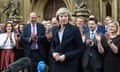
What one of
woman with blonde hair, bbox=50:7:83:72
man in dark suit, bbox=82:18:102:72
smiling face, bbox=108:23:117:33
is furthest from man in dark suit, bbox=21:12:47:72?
woman with blonde hair, bbox=50:7:83:72

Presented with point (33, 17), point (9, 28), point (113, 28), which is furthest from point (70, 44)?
point (9, 28)

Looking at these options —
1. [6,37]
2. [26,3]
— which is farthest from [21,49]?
[26,3]

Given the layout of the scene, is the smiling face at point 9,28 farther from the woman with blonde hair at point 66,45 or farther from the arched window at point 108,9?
the arched window at point 108,9

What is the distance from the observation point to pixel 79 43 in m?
5.73

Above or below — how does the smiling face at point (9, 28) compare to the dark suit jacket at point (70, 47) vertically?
above

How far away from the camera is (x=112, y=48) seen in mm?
6570

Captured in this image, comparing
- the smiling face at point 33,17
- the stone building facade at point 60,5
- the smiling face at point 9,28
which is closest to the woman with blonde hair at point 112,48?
the smiling face at point 33,17

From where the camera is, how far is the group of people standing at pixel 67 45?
570 centimetres

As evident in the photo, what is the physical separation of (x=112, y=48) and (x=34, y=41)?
2.36 metres

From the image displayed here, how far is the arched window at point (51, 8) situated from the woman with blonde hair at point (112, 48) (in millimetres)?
13728

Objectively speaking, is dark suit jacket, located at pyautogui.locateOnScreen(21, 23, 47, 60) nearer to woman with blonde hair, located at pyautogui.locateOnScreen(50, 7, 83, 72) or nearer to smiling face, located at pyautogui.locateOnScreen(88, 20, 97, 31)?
smiling face, located at pyautogui.locateOnScreen(88, 20, 97, 31)

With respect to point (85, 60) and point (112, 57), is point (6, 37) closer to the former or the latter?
point (85, 60)

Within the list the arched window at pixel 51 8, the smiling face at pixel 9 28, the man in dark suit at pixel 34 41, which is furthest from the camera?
the arched window at pixel 51 8

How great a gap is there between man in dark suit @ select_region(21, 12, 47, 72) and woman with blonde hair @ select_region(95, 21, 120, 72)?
187 cm
